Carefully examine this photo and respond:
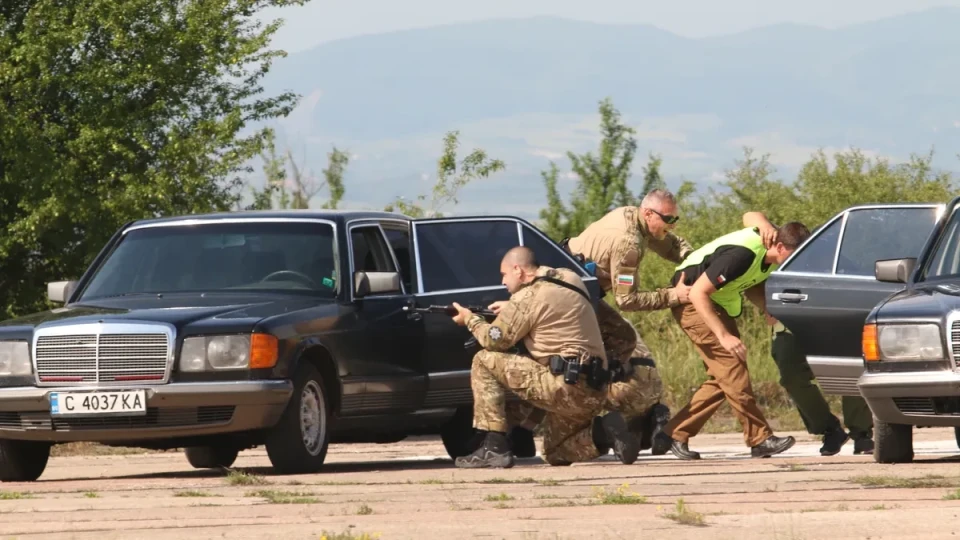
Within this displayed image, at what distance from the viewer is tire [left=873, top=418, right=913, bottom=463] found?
37.4 ft

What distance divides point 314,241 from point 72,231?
27.9 ft

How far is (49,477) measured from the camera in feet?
41.5

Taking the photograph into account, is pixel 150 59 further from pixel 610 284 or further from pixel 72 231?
pixel 610 284

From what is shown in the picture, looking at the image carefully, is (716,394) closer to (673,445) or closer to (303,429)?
(673,445)

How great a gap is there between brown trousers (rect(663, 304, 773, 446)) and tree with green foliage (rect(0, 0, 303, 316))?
7.87 meters

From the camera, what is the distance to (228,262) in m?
12.4

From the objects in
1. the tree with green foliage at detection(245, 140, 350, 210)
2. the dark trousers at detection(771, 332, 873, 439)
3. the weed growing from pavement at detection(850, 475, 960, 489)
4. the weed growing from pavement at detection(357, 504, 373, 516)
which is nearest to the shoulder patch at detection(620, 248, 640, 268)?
the dark trousers at detection(771, 332, 873, 439)

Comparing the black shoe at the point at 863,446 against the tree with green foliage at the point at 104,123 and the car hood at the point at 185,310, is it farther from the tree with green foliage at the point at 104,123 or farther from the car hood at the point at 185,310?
the tree with green foliage at the point at 104,123

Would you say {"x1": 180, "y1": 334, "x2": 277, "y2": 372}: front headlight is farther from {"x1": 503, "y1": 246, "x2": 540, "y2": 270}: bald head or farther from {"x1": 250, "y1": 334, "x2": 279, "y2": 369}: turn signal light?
{"x1": 503, "y1": 246, "x2": 540, "y2": 270}: bald head

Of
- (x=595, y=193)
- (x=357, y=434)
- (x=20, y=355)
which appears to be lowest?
(x=595, y=193)

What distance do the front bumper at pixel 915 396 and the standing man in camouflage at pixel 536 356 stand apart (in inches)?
69.6

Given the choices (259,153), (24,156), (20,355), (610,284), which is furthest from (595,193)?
(20,355)

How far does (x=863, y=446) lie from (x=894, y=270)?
2382 millimetres

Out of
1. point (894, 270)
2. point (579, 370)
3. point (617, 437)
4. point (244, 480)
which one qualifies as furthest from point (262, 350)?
point (894, 270)
